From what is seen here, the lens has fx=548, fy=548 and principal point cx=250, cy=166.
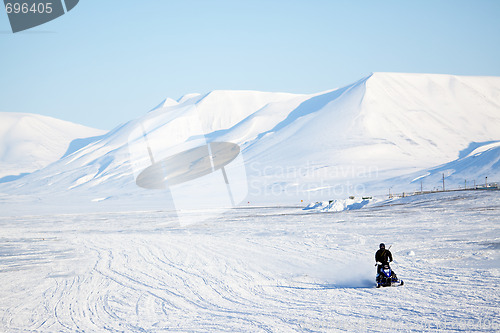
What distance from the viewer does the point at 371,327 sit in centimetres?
1313

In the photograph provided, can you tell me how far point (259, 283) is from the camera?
65.8ft

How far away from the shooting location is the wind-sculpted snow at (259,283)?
1439 cm

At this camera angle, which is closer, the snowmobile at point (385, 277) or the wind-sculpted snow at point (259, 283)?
the wind-sculpted snow at point (259, 283)

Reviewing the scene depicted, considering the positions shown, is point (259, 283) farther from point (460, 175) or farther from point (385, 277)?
point (460, 175)

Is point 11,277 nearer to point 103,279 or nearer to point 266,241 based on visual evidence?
point 103,279

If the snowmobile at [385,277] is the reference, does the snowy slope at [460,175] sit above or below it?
below

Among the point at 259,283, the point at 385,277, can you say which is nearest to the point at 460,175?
the point at 259,283

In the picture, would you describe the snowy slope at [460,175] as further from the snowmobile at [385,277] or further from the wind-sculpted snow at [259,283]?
the snowmobile at [385,277]

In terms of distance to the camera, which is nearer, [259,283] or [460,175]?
[259,283]

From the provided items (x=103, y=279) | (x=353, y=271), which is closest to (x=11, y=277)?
(x=103, y=279)

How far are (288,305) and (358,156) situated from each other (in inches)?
6873

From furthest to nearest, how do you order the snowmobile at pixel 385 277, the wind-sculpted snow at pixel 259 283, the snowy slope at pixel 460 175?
1. the snowy slope at pixel 460 175
2. the snowmobile at pixel 385 277
3. the wind-sculpted snow at pixel 259 283

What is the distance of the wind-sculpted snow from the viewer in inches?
567

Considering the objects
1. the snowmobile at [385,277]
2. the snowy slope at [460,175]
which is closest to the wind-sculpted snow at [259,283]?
the snowmobile at [385,277]
